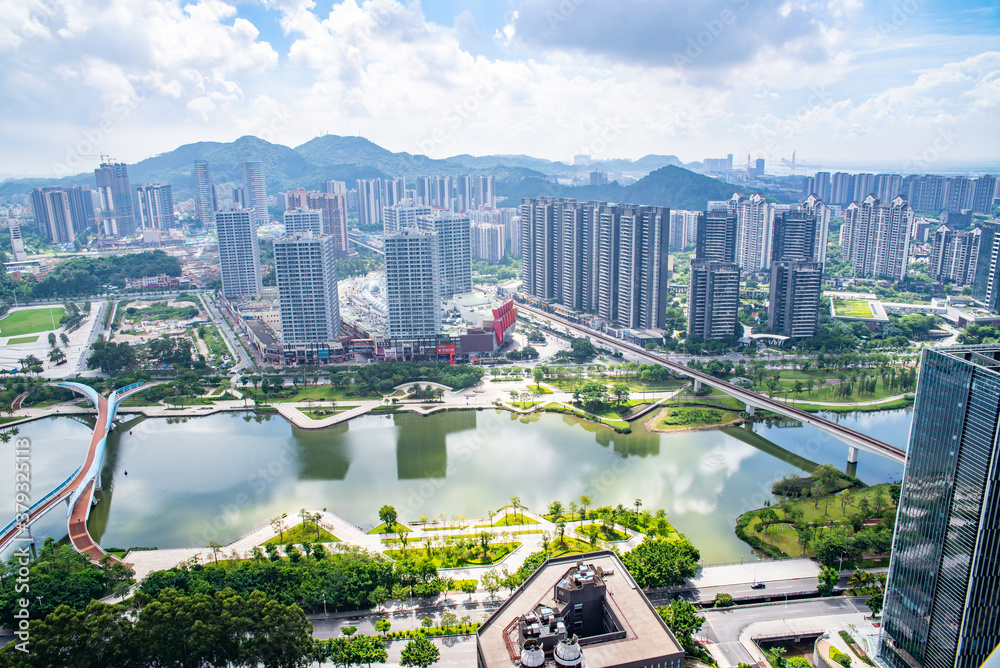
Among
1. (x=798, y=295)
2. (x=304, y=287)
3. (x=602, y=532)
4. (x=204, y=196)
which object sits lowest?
(x=602, y=532)

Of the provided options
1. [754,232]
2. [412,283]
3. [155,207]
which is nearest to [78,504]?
[412,283]

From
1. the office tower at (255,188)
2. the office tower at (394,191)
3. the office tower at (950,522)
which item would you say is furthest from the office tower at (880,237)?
the office tower at (255,188)

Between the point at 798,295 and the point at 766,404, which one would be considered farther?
the point at 798,295

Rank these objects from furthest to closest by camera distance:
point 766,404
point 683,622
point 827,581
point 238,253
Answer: point 238,253, point 766,404, point 827,581, point 683,622

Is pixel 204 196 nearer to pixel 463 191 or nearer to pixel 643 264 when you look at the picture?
pixel 463 191

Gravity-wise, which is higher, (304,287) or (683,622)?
(304,287)

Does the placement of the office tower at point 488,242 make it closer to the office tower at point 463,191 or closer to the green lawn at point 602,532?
the office tower at point 463,191

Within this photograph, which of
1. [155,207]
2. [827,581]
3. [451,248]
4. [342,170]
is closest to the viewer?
[827,581]

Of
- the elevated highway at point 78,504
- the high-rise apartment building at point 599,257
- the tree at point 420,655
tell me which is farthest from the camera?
the high-rise apartment building at point 599,257
